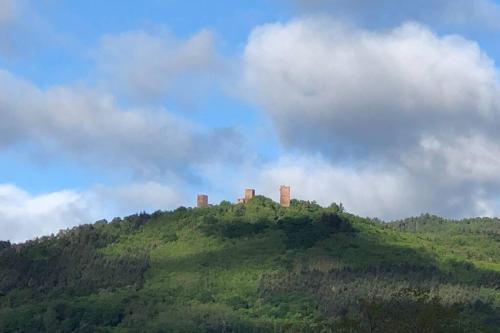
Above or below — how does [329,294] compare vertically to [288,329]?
above

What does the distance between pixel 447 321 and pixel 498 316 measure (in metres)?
89.9

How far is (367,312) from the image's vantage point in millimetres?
82812

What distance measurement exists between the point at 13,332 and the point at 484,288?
227 ft

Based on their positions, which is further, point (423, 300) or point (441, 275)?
point (441, 275)

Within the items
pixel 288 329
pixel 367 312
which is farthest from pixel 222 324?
pixel 367 312

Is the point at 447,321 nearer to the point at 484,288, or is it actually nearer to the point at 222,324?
the point at 222,324

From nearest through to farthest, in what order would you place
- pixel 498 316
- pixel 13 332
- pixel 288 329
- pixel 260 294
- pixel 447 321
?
pixel 447 321
pixel 288 329
pixel 498 316
pixel 13 332
pixel 260 294

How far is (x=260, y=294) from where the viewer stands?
196 m

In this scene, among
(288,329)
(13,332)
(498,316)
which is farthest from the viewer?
(13,332)

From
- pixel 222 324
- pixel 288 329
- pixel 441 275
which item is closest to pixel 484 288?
pixel 441 275

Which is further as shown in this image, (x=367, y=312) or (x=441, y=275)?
(x=441, y=275)

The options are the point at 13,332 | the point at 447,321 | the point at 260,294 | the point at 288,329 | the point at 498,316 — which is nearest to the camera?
the point at 447,321

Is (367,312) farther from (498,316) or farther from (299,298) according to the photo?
(299,298)

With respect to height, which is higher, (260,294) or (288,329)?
(260,294)
